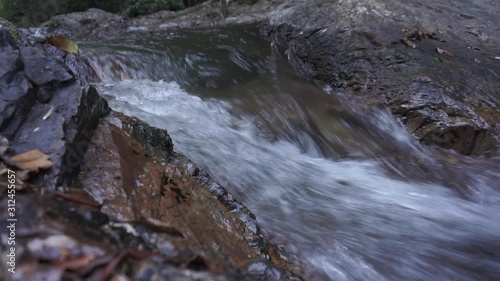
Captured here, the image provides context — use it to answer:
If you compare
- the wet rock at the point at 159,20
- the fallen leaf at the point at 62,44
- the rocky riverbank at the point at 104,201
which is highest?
the wet rock at the point at 159,20

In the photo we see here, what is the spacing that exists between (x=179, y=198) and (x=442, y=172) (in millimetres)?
3339

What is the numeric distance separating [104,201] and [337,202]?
235cm

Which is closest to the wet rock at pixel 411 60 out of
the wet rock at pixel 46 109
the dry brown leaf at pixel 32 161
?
the wet rock at pixel 46 109

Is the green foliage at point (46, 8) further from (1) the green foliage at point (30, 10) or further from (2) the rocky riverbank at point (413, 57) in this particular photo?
(2) the rocky riverbank at point (413, 57)

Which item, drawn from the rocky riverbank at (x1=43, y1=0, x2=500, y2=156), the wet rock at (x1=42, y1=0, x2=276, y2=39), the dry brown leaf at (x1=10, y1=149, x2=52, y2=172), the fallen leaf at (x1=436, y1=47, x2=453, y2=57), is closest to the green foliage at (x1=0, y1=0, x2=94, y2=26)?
the wet rock at (x1=42, y1=0, x2=276, y2=39)

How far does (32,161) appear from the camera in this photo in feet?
6.10

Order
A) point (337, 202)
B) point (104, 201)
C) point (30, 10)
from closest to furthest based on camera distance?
point (104, 201) → point (337, 202) → point (30, 10)

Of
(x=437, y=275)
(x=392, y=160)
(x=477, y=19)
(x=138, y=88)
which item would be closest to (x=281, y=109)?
(x=392, y=160)

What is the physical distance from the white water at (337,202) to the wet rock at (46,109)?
4.49ft

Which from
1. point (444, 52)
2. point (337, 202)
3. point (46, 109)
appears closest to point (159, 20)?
point (444, 52)

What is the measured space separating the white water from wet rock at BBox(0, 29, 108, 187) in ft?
4.49

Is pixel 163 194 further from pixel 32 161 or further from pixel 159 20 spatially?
pixel 159 20

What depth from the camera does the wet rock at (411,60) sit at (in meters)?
5.12

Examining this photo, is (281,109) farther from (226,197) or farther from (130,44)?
(130,44)
